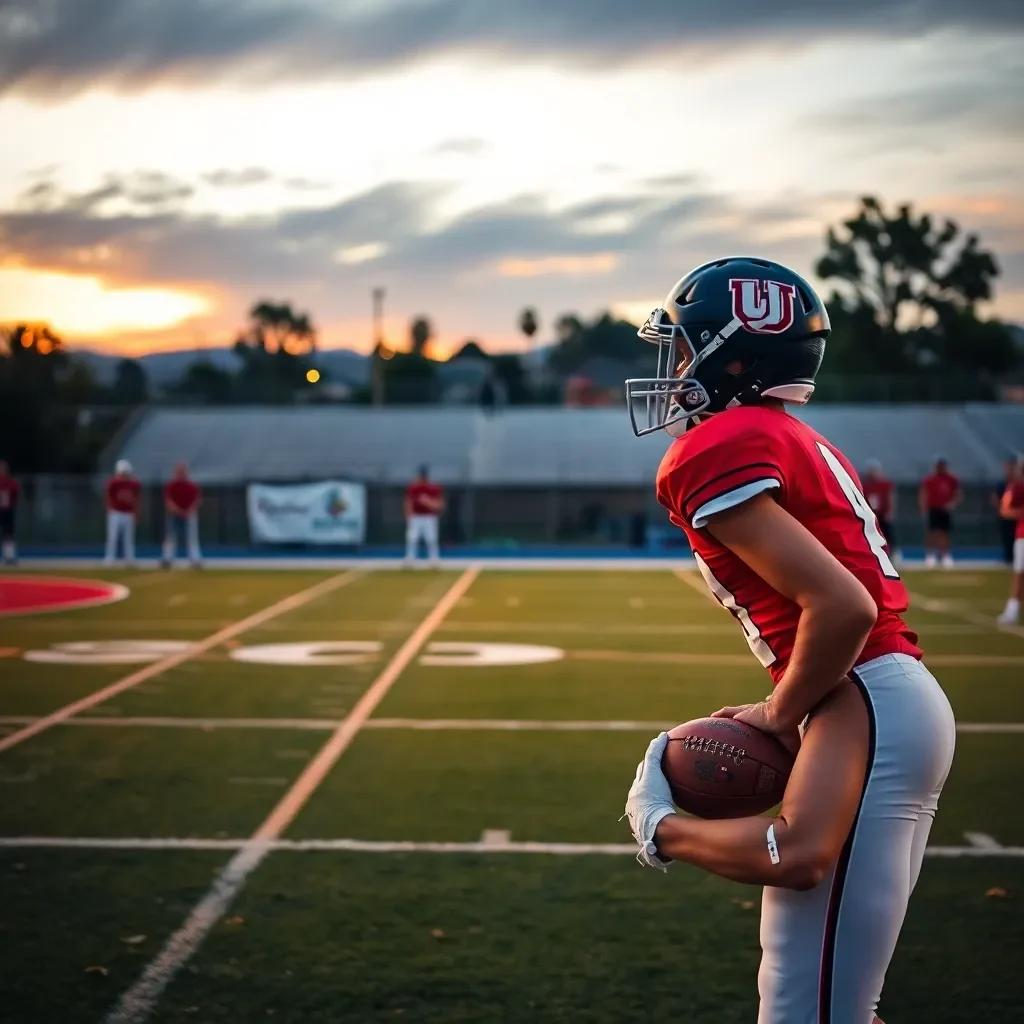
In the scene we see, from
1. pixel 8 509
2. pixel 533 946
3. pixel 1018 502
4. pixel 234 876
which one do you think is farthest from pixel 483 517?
pixel 533 946

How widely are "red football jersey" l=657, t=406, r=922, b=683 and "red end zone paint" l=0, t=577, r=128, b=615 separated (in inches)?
545

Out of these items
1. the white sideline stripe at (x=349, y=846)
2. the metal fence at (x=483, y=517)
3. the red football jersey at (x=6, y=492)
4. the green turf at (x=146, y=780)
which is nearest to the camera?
the white sideline stripe at (x=349, y=846)

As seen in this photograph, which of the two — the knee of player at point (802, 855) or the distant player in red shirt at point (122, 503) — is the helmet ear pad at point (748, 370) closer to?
the knee of player at point (802, 855)

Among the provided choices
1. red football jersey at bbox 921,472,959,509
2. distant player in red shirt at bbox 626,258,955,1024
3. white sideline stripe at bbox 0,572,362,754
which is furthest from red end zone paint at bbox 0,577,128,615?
distant player in red shirt at bbox 626,258,955,1024

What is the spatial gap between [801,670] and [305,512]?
27.2m

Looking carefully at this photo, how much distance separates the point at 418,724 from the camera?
8164 mm

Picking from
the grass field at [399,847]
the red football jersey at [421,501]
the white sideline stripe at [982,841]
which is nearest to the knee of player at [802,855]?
the grass field at [399,847]

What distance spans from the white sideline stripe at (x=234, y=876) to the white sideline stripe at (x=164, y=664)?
1785 millimetres

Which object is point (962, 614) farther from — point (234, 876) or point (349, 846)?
point (234, 876)

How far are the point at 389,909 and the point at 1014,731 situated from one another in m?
4.87

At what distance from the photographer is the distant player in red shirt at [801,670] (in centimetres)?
229

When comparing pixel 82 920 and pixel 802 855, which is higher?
pixel 802 855

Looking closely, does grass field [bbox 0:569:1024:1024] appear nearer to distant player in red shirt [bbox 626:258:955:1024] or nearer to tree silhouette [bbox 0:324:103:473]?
distant player in red shirt [bbox 626:258:955:1024]

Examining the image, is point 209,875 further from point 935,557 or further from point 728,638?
point 935,557
